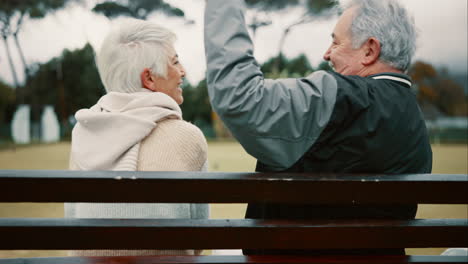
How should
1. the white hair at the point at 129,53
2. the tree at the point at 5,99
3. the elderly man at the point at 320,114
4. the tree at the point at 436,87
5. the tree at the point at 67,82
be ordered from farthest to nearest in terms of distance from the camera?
the tree at the point at 5,99, the tree at the point at 436,87, the tree at the point at 67,82, the white hair at the point at 129,53, the elderly man at the point at 320,114

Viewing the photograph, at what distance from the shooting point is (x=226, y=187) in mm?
1101

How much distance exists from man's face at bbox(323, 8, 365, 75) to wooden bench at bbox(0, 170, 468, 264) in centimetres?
51

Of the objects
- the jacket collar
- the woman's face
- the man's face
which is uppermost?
the man's face

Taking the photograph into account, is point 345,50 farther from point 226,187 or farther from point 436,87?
point 436,87

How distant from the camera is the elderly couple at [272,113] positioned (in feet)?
3.91

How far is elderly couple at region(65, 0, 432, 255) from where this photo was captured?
1192 mm

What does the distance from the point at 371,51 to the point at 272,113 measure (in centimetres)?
50

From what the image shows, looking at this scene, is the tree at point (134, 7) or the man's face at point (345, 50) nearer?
the man's face at point (345, 50)

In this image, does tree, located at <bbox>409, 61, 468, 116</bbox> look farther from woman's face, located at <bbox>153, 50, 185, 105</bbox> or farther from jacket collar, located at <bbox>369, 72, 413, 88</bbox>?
jacket collar, located at <bbox>369, 72, 413, 88</bbox>

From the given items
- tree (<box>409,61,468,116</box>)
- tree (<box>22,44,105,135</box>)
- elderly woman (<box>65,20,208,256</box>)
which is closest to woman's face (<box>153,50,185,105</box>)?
elderly woman (<box>65,20,208,256</box>)

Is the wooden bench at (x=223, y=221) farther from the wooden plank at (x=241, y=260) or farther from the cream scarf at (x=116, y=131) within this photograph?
the cream scarf at (x=116, y=131)

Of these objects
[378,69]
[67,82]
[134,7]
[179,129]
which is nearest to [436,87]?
[134,7]

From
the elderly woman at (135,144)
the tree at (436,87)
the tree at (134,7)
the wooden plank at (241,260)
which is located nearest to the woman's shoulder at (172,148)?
the elderly woman at (135,144)

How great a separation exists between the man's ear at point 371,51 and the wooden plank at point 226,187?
48 centimetres
